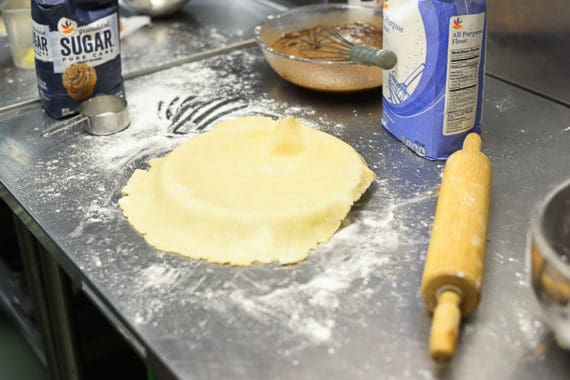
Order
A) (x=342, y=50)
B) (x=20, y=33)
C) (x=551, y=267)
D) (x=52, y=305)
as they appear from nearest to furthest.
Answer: (x=551, y=267)
(x=52, y=305)
(x=342, y=50)
(x=20, y=33)

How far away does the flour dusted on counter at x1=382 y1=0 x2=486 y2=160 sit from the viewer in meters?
0.90

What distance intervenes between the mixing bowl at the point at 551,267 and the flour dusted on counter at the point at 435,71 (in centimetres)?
29

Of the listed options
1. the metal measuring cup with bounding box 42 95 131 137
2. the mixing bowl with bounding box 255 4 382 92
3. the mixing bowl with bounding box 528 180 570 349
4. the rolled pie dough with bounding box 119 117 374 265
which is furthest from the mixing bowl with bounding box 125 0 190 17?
the mixing bowl with bounding box 528 180 570 349

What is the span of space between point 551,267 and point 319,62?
61 centimetres

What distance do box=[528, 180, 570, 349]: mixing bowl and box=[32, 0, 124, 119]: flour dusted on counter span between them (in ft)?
2.46

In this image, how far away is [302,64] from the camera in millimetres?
1146

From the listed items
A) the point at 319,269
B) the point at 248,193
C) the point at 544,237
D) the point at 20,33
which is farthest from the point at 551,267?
the point at 20,33

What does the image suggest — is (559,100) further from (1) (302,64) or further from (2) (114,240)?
(2) (114,240)

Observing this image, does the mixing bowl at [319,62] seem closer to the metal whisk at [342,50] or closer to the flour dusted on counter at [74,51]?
the metal whisk at [342,50]

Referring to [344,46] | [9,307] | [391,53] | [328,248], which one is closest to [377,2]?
[344,46]

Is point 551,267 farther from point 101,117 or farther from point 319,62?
point 101,117

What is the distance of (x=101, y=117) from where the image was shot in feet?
3.58

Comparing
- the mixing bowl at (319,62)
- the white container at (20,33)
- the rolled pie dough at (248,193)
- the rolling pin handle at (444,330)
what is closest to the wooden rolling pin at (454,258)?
the rolling pin handle at (444,330)

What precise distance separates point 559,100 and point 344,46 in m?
0.38
